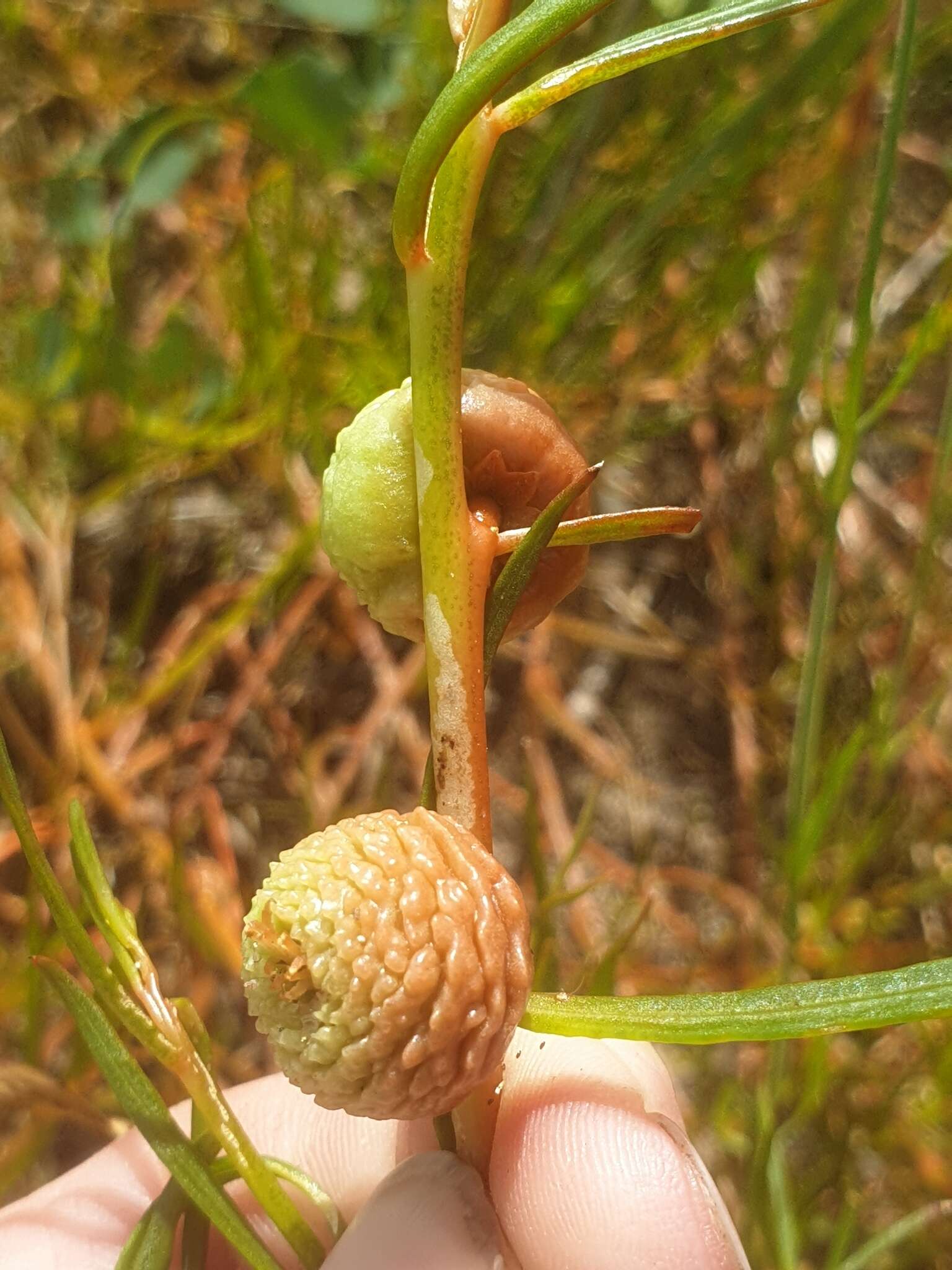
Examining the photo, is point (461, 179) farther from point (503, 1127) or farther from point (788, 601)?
point (788, 601)

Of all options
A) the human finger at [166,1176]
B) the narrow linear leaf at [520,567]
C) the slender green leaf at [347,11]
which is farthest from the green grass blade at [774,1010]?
the slender green leaf at [347,11]

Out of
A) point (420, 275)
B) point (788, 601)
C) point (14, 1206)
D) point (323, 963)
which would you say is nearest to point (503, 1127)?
point (323, 963)

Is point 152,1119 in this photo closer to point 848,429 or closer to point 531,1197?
point 531,1197

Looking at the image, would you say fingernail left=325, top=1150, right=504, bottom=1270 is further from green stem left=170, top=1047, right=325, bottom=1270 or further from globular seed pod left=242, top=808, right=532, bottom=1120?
globular seed pod left=242, top=808, right=532, bottom=1120

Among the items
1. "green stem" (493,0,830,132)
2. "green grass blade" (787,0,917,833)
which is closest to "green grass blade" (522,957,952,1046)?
"green stem" (493,0,830,132)

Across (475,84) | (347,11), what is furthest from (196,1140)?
(347,11)

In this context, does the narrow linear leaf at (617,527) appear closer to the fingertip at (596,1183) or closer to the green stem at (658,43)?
the green stem at (658,43)
